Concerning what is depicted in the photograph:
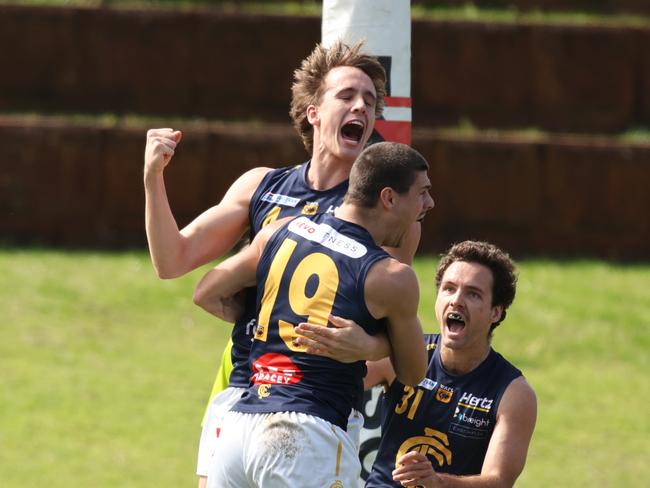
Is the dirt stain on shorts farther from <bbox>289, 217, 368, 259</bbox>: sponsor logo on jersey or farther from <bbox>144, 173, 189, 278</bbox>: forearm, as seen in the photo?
<bbox>144, 173, 189, 278</bbox>: forearm

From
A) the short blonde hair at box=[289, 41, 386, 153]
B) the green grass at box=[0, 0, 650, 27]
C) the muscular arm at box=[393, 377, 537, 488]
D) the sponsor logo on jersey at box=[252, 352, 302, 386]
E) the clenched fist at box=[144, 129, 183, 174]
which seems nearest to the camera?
the sponsor logo on jersey at box=[252, 352, 302, 386]

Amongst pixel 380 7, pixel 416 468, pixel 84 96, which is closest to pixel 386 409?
pixel 416 468

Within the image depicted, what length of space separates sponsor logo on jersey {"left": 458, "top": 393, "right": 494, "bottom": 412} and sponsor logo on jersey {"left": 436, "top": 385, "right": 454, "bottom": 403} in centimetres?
5

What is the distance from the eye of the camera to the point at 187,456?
9.22 meters

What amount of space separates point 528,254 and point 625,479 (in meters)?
5.27

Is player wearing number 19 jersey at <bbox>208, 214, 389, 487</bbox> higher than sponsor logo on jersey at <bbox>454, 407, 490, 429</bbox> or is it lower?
higher

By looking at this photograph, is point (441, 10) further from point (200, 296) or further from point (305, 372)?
point (305, 372)

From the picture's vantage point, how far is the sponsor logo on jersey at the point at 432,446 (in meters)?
5.15

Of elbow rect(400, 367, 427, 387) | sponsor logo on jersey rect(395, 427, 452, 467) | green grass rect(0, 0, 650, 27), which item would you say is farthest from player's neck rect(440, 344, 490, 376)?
green grass rect(0, 0, 650, 27)

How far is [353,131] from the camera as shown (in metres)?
5.26

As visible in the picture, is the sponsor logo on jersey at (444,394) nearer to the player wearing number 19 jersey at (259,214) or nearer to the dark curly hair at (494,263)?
the dark curly hair at (494,263)

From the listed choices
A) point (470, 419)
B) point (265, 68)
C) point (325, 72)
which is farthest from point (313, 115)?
point (265, 68)

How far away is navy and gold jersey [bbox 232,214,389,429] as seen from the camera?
4.39 metres

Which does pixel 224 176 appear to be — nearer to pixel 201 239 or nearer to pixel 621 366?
pixel 621 366
